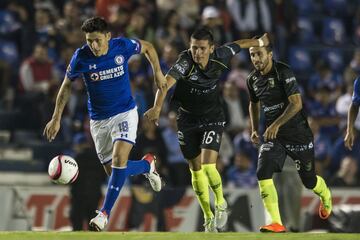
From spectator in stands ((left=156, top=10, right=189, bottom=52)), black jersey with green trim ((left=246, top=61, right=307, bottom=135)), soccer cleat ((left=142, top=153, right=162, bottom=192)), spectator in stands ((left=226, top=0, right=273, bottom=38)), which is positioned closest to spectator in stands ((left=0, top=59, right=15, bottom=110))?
spectator in stands ((left=156, top=10, right=189, bottom=52))

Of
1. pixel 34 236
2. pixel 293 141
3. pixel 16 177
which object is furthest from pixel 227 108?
pixel 34 236

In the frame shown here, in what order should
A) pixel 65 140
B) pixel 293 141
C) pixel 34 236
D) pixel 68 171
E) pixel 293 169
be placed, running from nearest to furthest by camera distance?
pixel 34 236, pixel 68 171, pixel 293 141, pixel 293 169, pixel 65 140

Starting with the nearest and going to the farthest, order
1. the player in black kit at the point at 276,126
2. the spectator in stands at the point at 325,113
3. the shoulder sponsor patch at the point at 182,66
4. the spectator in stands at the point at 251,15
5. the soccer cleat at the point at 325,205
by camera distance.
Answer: the player in black kit at the point at 276,126 < the shoulder sponsor patch at the point at 182,66 < the soccer cleat at the point at 325,205 < the spectator in stands at the point at 325,113 < the spectator in stands at the point at 251,15

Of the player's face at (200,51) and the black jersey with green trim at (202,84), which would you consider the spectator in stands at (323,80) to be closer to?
the black jersey with green trim at (202,84)

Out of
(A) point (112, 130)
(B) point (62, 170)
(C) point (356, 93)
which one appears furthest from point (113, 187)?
(C) point (356, 93)

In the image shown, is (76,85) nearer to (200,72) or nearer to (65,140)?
(65,140)

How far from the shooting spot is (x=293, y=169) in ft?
65.3

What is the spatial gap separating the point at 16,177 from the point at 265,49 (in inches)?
278

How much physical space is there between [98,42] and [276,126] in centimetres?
246

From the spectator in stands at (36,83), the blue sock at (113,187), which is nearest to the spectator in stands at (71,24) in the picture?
the spectator in stands at (36,83)

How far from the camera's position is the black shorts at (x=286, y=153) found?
49.6 ft

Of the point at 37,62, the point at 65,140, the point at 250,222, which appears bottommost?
the point at 250,222

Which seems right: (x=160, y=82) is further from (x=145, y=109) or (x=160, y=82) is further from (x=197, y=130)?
(x=145, y=109)

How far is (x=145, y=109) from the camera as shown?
21.3 metres
